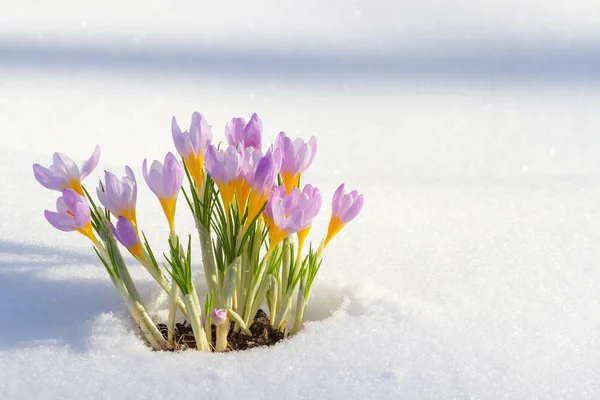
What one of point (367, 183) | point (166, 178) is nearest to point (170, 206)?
point (166, 178)

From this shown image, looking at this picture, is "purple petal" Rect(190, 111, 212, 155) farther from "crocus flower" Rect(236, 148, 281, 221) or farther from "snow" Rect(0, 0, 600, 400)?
"snow" Rect(0, 0, 600, 400)

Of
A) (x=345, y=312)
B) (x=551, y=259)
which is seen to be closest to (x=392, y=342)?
(x=345, y=312)

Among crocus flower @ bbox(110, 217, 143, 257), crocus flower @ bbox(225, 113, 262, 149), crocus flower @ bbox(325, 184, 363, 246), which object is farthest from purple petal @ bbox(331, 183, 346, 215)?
crocus flower @ bbox(110, 217, 143, 257)

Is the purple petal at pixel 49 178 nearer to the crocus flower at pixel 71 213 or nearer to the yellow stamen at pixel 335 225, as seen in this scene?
the crocus flower at pixel 71 213

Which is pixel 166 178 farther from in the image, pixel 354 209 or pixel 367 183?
pixel 367 183

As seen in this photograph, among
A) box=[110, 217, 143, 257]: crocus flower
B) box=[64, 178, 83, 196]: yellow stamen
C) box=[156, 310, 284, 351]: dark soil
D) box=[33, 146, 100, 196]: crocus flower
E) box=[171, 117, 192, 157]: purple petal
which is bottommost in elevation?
box=[156, 310, 284, 351]: dark soil

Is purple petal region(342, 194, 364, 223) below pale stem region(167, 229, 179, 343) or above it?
above

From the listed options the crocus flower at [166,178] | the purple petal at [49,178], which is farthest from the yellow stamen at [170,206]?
the purple petal at [49,178]
